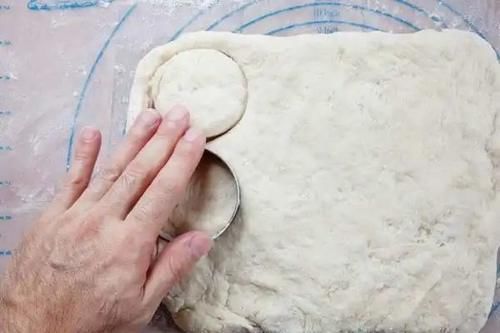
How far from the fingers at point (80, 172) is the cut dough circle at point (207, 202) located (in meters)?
0.15

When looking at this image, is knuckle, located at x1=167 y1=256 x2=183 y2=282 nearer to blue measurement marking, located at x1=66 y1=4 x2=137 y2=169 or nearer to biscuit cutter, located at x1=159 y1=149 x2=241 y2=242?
biscuit cutter, located at x1=159 y1=149 x2=241 y2=242

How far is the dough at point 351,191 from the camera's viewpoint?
1.08 metres

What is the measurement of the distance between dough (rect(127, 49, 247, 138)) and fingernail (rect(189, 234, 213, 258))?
0.18 meters

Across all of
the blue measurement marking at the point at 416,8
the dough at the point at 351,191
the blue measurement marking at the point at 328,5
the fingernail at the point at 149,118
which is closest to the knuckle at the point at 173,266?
the dough at the point at 351,191

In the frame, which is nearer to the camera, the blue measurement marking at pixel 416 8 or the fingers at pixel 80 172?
the fingers at pixel 80 172

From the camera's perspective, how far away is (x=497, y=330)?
1.26m

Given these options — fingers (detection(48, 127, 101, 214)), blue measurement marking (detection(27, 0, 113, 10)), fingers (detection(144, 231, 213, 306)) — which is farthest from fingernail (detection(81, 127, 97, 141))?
blue measurement marking (detection(27, 0, 113, 10))

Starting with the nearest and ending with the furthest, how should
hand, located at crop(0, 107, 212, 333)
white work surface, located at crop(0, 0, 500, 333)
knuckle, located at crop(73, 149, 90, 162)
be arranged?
hand, located at crop(0, 107, 212, 333)
knuckle, located at crop(73, 149, 90, 162)
white work surface, located at crop(0, 0, 500, 333)

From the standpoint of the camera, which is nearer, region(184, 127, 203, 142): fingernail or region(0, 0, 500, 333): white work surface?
region(184, 127, 203, 142): fingernail

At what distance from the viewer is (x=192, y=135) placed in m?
1.03

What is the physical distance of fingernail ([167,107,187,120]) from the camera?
41.3 inches

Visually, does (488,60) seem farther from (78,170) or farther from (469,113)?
(78,170)

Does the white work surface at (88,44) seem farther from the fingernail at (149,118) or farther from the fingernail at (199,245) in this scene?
the fingernail at (199,245)

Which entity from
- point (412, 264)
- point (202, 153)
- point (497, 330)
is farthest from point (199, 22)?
point (497, 330)
